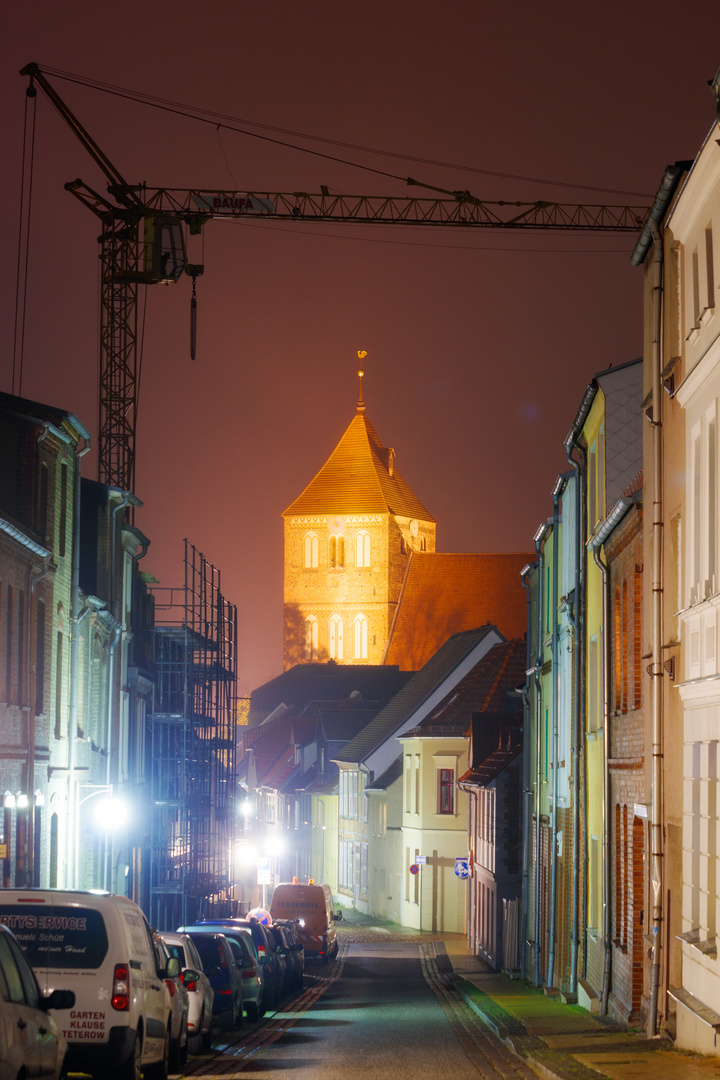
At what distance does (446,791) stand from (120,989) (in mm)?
40066

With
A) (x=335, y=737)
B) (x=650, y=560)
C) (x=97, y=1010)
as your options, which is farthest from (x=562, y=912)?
(x=335, y=737)

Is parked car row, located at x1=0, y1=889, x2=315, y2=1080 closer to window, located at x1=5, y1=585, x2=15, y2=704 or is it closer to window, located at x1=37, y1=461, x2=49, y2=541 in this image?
window, located at x1=5, y1=585, x2=15, y2=704

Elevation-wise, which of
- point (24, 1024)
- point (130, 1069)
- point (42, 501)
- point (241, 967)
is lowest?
point (241, 967)

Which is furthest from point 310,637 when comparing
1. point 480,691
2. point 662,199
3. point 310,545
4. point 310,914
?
point 662,199

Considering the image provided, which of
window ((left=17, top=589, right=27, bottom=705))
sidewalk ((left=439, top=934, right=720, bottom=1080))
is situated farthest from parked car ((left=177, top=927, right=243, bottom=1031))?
window ((left=17, top=589, right=27, bottom=705))

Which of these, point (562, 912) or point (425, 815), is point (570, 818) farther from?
point (425, 815)

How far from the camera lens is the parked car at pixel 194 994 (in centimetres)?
1769

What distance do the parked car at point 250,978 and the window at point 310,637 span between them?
119 meters

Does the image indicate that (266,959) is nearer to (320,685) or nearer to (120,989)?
(120,989)

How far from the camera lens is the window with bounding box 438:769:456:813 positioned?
170 ft

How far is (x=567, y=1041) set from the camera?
57.3 feet

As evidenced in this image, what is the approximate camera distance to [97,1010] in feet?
41.2

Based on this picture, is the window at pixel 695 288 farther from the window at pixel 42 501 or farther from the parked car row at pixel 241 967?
the window at pixel 42 501

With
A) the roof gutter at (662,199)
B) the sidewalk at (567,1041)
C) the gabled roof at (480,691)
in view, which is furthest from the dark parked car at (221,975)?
the gabled roof at (480,691)
